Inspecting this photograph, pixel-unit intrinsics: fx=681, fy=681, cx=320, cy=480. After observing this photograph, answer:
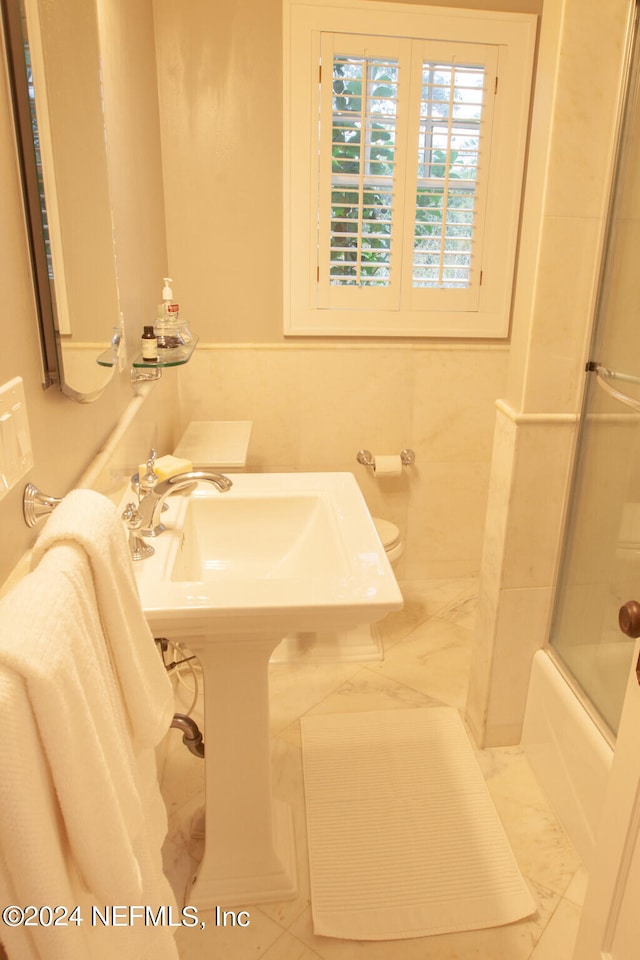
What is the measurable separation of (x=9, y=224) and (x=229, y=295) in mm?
1637

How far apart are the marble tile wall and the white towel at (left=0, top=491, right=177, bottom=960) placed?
184cm

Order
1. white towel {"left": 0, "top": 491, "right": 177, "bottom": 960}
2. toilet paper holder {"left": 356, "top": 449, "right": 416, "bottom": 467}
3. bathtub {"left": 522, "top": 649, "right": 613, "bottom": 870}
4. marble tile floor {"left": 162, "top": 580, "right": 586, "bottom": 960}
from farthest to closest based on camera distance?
toilet paper holder {"left": 356, "top": 449, "right": 416, "bottom": 467} < bathtub {"left": 522, "top": 649, "right": 613, "bottom": 870} < marble tile floor {"left": 162, "top": 580, "right": 586, "bottom": 960} < white towel {"left": 0, "top": 491, "right": 177, "bottom": 960}

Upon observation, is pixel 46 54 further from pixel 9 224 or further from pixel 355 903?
pixel 355 903

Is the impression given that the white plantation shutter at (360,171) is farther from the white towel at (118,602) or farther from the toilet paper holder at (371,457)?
the white towel at (118,602)

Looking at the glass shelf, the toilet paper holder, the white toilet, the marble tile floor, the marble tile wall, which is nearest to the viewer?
the marble tile floor

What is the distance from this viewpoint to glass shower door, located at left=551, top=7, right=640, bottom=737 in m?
1.49

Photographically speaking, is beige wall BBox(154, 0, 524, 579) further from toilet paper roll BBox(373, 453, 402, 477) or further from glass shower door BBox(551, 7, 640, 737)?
glass shower door BBox(551, 7, 640, 737)

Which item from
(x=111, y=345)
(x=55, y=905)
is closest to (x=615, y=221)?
(x=111, y=345)

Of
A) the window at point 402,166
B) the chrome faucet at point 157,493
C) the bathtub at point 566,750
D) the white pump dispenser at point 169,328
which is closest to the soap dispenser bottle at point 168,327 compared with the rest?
the white pump dispenser at point 169,328

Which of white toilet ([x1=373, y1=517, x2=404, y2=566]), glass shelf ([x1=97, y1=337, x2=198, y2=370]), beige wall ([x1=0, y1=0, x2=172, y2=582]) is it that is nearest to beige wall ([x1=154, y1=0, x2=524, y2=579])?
beige wall ([x1=0, y1=0, x2=172, y2=582])

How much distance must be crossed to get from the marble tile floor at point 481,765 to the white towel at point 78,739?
27.7 inches

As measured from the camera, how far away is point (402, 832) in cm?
170

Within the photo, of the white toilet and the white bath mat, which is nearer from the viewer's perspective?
the white bath mat

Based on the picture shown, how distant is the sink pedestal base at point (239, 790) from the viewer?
1.38 m
